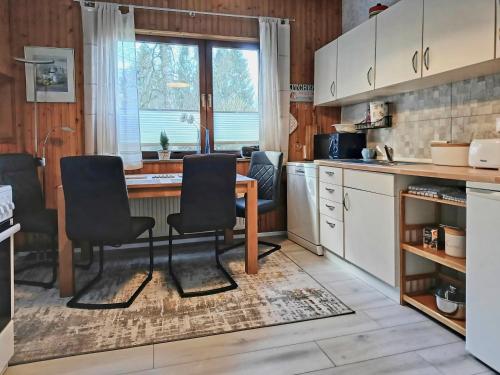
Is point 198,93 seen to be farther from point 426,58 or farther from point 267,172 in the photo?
point 426,58

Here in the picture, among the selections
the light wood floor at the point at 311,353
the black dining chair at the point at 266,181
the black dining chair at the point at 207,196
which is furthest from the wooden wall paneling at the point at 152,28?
the light wood floor at the point at 311,353

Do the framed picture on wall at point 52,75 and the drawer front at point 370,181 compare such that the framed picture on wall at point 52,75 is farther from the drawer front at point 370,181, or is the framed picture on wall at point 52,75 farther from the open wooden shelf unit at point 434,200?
the open wooden shelf unit at point 434,200

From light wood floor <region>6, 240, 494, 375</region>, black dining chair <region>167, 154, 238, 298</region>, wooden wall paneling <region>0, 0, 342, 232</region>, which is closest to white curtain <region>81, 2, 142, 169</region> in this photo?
wooden wall paneling <region>0, 0, 342, 232</region>

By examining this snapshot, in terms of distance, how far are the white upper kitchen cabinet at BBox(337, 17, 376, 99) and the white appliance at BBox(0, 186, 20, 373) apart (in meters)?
2.77

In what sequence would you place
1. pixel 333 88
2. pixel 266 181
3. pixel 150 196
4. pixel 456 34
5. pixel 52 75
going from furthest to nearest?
1. pixel 333 88
2. pixel 266 181
3. pixel 52 75
4. pixel 150 196
5. pixel 456 34

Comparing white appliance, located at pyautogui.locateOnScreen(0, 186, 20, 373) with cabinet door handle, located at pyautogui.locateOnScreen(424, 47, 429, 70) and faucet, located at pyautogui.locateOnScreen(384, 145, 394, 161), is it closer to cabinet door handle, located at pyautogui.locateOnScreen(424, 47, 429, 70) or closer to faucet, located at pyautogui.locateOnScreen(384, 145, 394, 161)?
cabinet door handle, located at pyautogui.locateOnScreen(424, 47, 429, 70)

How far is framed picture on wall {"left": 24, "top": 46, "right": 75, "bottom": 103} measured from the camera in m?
3.39

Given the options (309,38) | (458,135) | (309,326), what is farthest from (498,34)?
(309,38)

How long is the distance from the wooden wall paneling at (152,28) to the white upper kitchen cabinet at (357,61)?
2.24 feet

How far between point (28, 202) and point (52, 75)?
1272mm

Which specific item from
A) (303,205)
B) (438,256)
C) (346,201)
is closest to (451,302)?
(438,256)

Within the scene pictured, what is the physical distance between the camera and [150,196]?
8.78 feet

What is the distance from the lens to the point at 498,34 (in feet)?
6.40

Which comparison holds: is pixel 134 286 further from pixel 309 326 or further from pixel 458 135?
pixel 458 135
